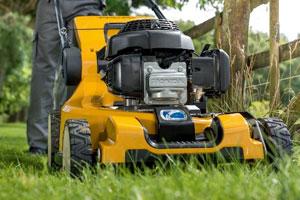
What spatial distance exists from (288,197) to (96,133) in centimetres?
149

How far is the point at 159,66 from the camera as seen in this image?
2.92 meters

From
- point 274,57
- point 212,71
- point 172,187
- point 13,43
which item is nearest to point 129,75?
point 212,71

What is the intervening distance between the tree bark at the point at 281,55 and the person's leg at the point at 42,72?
4.23 feet

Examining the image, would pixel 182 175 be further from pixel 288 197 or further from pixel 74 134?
pixel 74 134

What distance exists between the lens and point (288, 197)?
162 cm

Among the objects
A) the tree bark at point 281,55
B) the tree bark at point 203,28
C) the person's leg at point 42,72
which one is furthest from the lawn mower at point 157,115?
the tree bark at point 203,28

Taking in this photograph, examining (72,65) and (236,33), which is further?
(236,33)

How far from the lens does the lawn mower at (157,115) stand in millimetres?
2701

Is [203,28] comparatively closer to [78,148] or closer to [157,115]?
[157,115]

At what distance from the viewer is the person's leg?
180 inches

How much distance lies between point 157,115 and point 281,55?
173cm

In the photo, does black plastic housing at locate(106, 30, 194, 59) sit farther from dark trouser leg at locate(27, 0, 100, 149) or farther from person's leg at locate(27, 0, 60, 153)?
person's leg at locate(27, 0, 60, 153)

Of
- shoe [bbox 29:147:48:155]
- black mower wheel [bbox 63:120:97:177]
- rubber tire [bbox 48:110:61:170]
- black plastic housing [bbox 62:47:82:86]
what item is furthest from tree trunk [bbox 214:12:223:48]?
black mower wheel [bbox 63:120:97:177]

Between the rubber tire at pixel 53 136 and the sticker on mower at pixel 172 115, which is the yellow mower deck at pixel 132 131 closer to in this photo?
the sticker on mower at pixel 172 115
